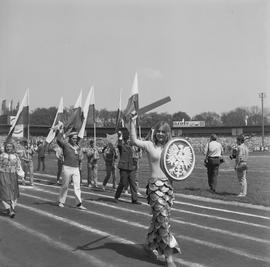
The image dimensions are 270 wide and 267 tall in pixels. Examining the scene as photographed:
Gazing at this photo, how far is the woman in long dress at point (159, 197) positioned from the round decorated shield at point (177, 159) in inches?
5.1

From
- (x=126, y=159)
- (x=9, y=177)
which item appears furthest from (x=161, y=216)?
(x=126, y=159)

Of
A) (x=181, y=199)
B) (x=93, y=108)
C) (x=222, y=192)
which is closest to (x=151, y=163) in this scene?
(x=181, y=199)

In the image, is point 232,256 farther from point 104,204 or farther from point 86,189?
point 86,189

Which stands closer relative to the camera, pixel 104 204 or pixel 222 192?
pixel 104 204

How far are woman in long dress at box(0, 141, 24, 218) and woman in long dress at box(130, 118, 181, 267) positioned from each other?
4411mm

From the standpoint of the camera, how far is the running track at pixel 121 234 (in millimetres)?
5828

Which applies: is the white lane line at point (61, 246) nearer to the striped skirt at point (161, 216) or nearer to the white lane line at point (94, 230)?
the white lane line at point (94, 230)

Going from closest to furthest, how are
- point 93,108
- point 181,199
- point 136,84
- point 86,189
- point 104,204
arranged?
point 136,84
point 104,204
point 181,199
point 86,189
point 93,108

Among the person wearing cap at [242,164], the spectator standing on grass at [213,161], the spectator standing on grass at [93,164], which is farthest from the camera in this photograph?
the spectator standing on grass at [93,164]

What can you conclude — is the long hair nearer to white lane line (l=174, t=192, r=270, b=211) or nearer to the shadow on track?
the shadow on track

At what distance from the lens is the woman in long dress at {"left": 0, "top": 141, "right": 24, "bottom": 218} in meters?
9.41

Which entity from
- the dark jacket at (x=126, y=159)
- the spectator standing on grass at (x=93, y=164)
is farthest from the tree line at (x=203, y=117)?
the dark jacket at (x=126, y=159)

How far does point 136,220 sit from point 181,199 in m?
3.84

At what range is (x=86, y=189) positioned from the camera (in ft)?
49.3
